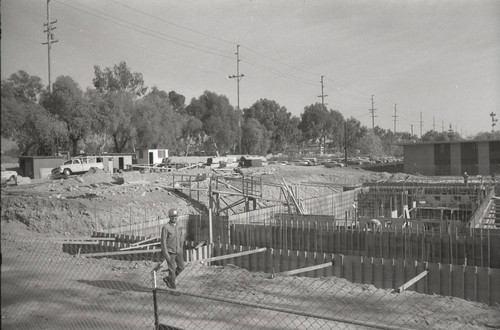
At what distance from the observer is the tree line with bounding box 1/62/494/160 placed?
106 feet

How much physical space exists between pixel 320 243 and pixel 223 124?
50.6 m

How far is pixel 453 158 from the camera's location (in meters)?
43.2

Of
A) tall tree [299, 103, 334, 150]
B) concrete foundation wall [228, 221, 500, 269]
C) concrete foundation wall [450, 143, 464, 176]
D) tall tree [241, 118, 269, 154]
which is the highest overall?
tall tree [299, 103, 334, 150]

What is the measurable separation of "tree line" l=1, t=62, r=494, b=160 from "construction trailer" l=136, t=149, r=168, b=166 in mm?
4259

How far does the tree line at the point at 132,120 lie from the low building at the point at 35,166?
1337 millimetres

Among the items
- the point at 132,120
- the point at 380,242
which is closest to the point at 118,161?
the point at 132,120

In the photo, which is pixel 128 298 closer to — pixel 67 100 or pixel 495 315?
pixel 495 315

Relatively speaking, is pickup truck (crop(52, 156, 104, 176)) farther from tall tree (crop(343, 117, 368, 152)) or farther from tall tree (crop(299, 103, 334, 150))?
tall tree (crop(343, 117, 368, 152))

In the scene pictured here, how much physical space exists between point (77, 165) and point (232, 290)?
23276 mm

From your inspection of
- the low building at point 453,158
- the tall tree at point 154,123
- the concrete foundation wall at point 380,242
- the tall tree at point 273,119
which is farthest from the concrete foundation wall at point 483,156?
the tall tree at point 273,119

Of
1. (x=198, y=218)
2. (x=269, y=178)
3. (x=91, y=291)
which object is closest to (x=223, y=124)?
(x=269, y=178)

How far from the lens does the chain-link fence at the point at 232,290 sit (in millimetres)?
6367

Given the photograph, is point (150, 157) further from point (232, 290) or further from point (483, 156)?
point (232, 290)

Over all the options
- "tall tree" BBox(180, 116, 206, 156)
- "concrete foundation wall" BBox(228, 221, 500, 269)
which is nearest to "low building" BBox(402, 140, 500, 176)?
"tall tree" BBox(180, 116, 206, 156)
